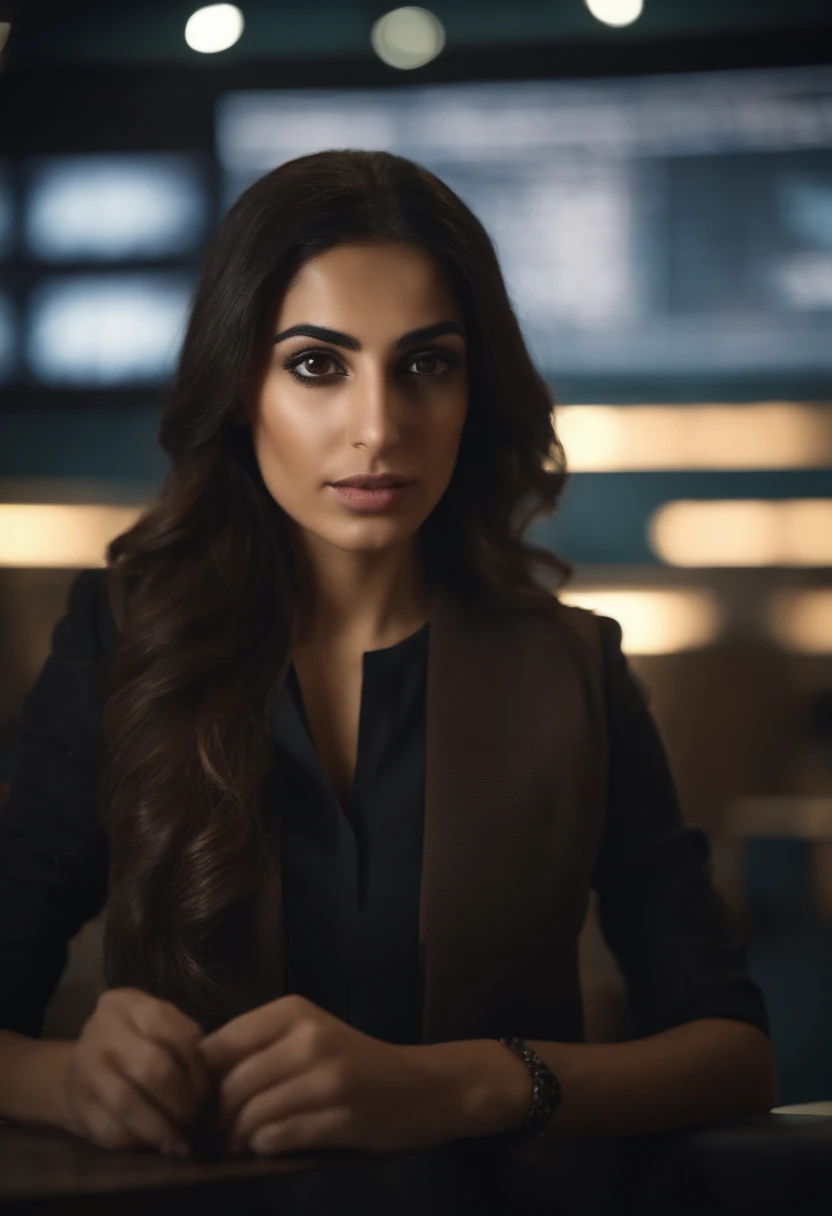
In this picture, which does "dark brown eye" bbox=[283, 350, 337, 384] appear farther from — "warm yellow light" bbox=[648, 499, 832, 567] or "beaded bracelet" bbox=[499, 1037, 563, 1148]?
"warm yellow light" bbox=[648, 499, 832, 567]

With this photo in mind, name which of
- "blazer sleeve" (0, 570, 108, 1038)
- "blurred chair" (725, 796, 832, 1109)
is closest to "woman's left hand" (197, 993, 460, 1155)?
"blazer sleeve" (0, 570, 108, 1038)

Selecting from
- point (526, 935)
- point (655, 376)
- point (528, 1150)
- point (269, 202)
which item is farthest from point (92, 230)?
point (528, 1150)

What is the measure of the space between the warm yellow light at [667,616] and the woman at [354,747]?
1.28 metres

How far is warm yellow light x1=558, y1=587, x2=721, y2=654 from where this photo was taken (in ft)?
7.39

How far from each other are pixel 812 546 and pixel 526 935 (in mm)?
1648

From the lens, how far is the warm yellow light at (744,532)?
2.29m

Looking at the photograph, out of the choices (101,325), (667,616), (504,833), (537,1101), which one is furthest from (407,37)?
(537,1101)

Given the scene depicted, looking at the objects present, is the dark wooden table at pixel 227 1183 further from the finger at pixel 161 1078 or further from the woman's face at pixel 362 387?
the woman's face at pixel 362 387

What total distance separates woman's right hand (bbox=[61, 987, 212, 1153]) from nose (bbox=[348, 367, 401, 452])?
1.35 feet

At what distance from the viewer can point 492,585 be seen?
3.31 feet

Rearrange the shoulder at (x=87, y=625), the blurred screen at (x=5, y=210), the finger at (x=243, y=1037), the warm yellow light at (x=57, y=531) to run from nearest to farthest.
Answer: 1. the finger at (x=243, y=1037)
2. the shoulder at (x=87, y=625)
3. the warm yellow light at (x=57, y=531)
4. the blurred screen at (x=5, y=210)

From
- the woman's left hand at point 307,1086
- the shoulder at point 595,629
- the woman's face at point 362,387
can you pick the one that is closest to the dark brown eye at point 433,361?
the woman's face at point 362,387

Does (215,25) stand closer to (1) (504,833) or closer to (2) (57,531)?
(2) (57,531)

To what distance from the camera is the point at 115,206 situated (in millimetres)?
2088
